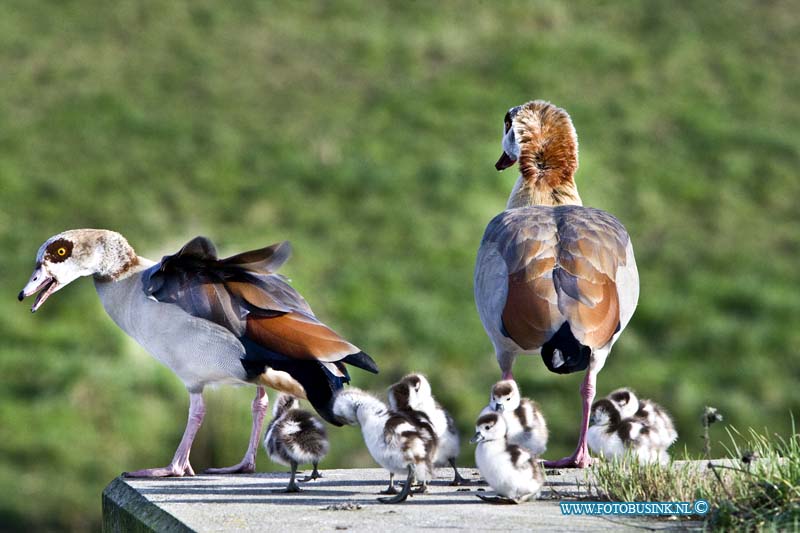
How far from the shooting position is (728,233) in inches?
801

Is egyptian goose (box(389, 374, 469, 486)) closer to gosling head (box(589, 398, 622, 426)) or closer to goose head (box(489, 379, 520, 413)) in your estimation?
goose head (box(489, 379, 520, 413))

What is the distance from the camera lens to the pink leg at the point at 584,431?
24.1ft

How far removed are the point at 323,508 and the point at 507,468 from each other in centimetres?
97

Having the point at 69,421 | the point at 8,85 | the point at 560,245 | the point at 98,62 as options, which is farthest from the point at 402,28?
the point at 560,245

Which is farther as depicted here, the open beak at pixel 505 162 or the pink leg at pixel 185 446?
the open beak at pixel 505 162

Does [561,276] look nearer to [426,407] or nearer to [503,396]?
[503,396]

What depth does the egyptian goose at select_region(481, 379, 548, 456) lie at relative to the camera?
6.80 meters

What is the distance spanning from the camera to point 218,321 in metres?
6.96

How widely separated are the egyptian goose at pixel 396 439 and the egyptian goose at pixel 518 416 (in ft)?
1.62

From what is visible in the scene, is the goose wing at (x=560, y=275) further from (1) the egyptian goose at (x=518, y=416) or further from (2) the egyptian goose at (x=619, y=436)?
(2) the egyptian goose at (x=619, y=436)

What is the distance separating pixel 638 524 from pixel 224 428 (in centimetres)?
739

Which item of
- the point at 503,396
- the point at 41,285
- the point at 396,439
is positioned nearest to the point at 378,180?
the point at 41,285

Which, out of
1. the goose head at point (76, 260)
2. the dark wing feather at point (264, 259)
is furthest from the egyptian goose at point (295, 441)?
the goose head at point (76, 260)

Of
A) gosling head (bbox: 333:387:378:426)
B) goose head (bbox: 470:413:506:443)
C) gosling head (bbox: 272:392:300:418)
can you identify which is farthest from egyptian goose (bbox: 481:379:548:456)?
gosling head (bbox: 272:392:300:418)
